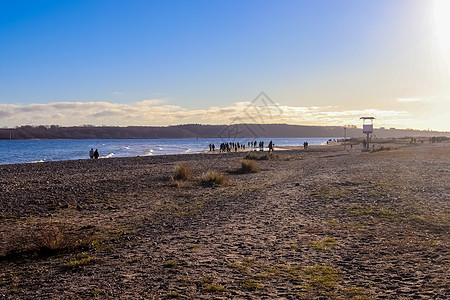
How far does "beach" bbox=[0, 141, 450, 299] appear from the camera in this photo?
5477 mm

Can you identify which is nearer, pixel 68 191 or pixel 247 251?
pixel 247 251

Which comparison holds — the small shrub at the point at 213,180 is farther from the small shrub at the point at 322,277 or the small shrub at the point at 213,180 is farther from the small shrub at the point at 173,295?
the small shrub at the point at 173,295

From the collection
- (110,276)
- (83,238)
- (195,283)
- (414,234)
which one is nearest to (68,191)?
(83,238)

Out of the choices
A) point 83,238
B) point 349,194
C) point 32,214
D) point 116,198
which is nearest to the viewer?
point 83,238

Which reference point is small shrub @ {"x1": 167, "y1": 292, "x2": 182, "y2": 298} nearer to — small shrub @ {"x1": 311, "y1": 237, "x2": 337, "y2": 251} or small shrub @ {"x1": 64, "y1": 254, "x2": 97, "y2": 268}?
small shrub @ {"x1": 64, "y1": 254, "x2": 97, "y2": 268}

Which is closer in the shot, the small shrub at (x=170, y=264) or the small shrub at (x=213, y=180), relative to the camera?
the small shrub at (x=170, y=264)

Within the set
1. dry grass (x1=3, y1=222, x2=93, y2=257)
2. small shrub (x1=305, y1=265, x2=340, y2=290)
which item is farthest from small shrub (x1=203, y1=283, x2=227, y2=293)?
dry grass (x1=3, y1=222, x2=93, y2=257)

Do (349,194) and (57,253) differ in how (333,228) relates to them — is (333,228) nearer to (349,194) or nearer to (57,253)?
(349,194)

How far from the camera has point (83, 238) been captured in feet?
27.9

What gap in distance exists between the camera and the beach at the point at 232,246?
548 centimetres

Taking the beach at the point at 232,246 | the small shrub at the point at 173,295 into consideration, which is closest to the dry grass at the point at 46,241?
the beach at the point at 232,246

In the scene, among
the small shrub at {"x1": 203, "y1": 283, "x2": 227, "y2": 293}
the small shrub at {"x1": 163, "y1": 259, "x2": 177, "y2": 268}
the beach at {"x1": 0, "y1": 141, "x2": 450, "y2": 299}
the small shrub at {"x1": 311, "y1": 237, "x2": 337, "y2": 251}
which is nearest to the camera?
the small shrub at {"x1": 203, "y1": 283, "x2": 227, "y2": 293}

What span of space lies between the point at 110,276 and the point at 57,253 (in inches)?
85.7

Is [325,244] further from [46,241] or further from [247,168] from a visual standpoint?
[247,168]
